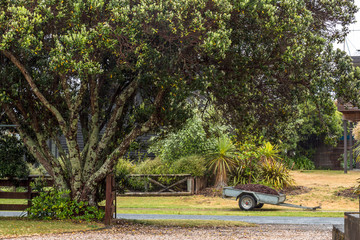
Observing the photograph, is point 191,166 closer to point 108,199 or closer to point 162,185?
point 162,185

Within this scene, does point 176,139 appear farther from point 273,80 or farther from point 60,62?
point 60,62

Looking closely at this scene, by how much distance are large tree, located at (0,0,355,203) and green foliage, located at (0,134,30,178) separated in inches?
27.3

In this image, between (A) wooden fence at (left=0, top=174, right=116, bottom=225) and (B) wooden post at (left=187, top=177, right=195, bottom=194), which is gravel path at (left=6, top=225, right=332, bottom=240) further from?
(B) wooden post at (left=187, top=177, right=195, bottom=194)

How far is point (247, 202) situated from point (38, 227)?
9245 millimetres

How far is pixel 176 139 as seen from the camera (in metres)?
25.9

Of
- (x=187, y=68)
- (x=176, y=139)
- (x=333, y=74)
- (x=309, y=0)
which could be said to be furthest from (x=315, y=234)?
(x=176, y=139)

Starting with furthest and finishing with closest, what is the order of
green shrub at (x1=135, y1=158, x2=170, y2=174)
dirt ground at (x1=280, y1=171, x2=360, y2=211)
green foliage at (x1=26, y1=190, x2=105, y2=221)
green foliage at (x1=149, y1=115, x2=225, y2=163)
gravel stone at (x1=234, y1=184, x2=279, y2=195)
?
green foliage at (x1=149, y1=115, x2=225, y2=163)
green shrub at (x1=135, y1=158, x2=170, y2=174)
dirt ground at (x1=280, y1=171, x2=360, y2=211)
gravel stone at (x1=234, y1=184, x2=279, y2=195)
green foliage at (x1=26, y1=190, x2=105, y2=221)

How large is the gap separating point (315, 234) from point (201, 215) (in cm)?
612

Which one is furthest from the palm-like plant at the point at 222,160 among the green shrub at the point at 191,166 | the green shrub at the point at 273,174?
the green shrub at the point at 273,174

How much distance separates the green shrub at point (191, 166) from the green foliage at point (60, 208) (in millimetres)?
10743

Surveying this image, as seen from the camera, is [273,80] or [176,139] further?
[176,139]

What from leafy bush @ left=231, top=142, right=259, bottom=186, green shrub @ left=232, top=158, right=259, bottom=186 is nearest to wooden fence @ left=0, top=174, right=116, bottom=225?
leafy bush @ left=231, top=142, right=259, bottom=186

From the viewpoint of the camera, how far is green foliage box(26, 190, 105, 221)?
1371 cm

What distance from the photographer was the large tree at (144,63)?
36.0 feet
